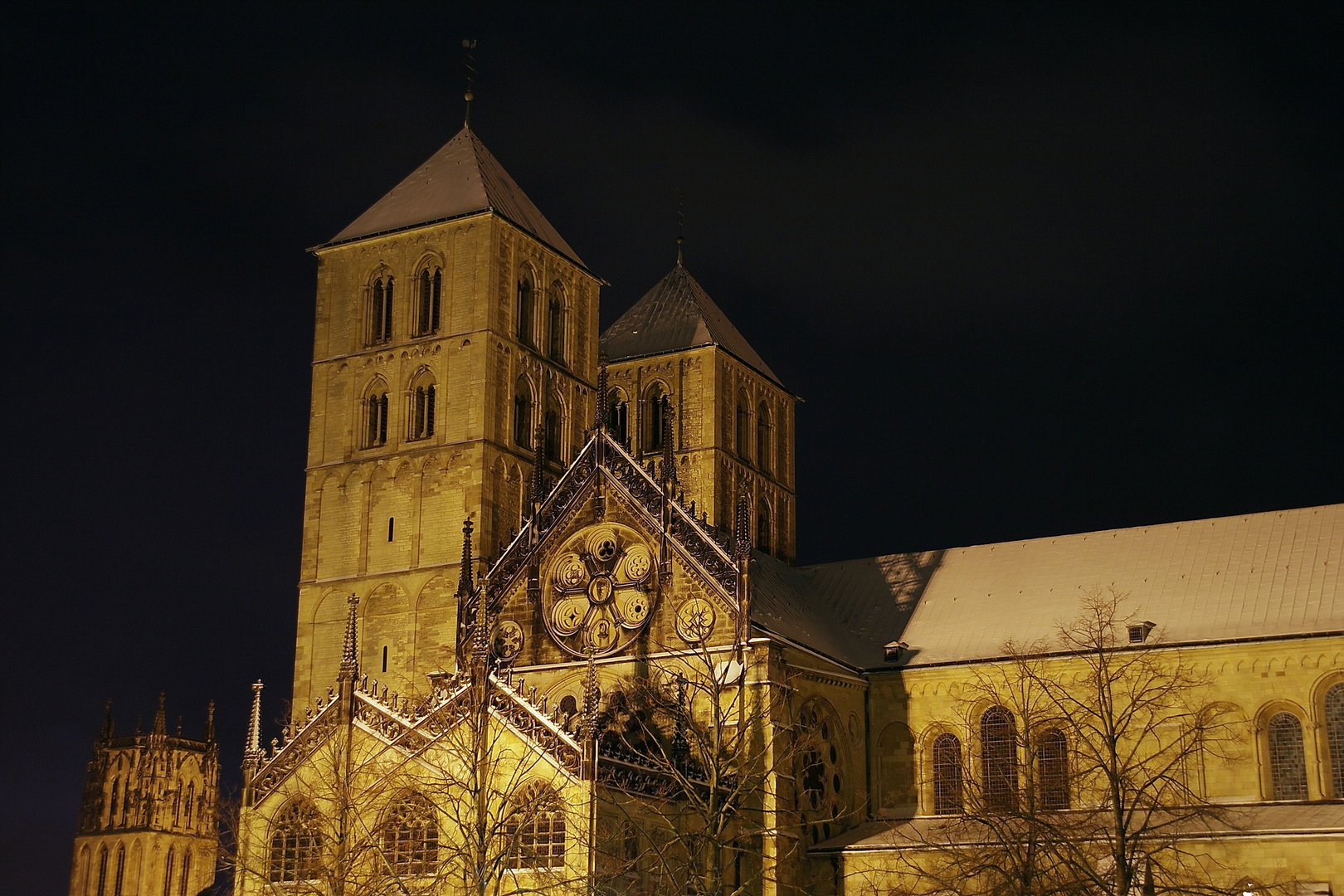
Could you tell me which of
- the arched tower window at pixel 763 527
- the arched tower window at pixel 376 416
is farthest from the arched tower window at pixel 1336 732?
the arched tower window at pixel 376 416

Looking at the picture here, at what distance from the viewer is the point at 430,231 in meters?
66.3

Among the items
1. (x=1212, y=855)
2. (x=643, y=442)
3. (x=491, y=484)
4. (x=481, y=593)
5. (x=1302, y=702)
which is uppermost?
(x=643, y=442)

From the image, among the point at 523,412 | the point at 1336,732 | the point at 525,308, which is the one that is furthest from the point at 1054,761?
the point at 525,308

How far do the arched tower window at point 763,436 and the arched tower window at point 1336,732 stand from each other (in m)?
32.6

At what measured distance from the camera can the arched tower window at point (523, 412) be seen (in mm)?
65188

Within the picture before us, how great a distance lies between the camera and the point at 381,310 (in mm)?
66938

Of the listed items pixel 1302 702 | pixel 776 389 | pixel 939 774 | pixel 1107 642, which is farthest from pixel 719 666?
pixel 776 389

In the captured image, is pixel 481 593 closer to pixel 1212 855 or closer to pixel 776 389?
pixel 1212 855

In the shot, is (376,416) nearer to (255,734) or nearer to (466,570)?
(466,570)

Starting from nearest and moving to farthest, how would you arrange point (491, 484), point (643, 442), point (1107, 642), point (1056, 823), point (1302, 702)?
point (1056, 823) < point (1302, 702) < point (1107, 642) < point (491, 484) < point (643, 442)

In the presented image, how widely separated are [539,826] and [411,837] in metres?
3.33

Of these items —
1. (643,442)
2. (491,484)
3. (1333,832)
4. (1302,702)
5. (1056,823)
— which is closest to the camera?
(1056,823)

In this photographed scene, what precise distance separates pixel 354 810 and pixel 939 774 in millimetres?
19048

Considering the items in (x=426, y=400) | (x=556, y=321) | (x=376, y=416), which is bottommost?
(x=376, y=416)
